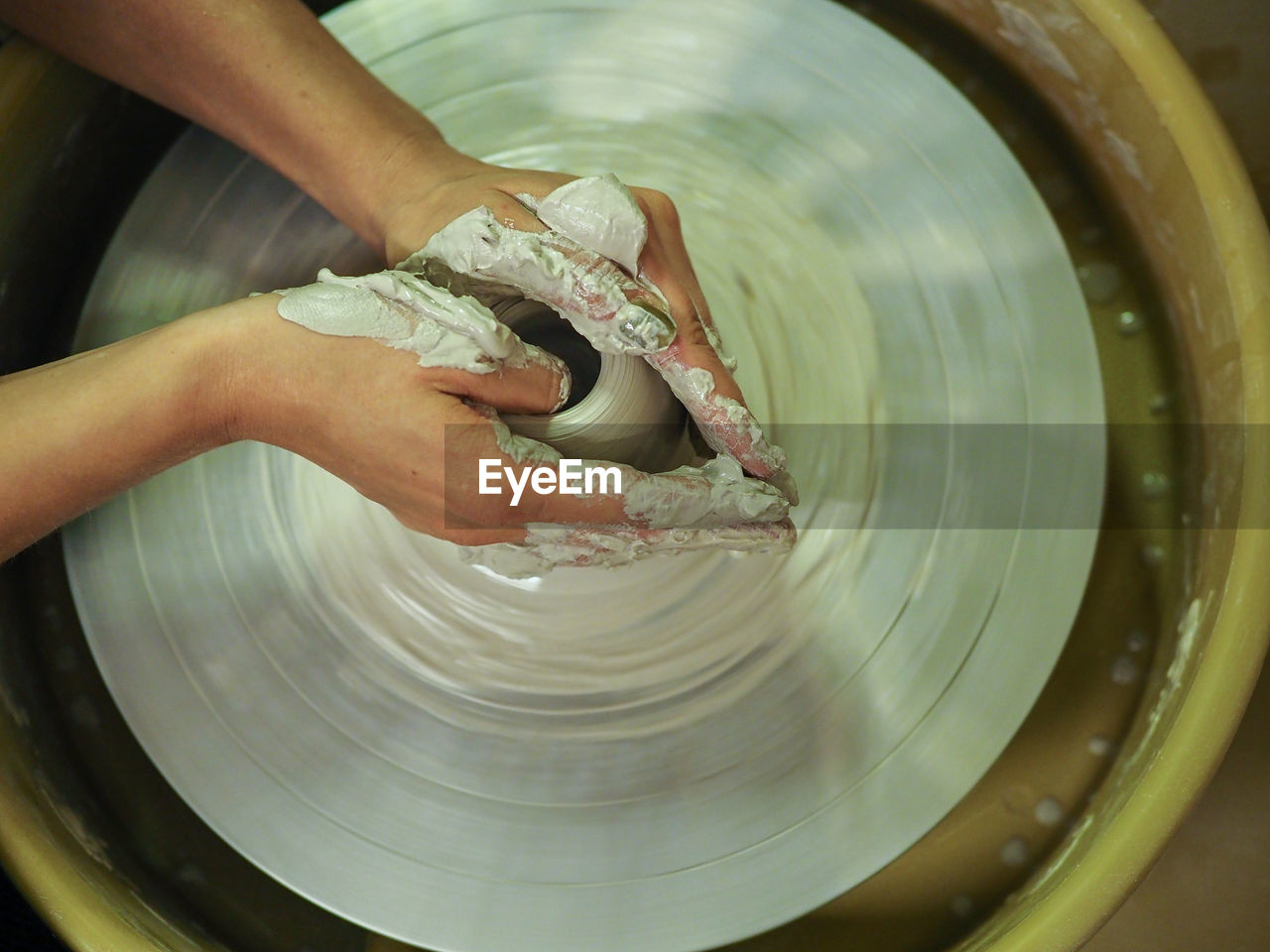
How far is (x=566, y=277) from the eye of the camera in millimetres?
936

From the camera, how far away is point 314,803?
1.13 metres

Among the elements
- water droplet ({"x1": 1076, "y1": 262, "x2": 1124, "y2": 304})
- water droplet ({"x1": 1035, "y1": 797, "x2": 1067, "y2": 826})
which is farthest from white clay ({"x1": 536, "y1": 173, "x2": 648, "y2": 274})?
water droplet ({"x1": 1035, "y1": 797, "x2": 1067, "y2": 826})

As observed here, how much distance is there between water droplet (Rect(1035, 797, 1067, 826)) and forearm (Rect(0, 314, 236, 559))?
3.41 feet

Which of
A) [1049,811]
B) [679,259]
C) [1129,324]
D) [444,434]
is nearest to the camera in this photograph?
[444,434]

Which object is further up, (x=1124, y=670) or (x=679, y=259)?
(x=679, y=259)

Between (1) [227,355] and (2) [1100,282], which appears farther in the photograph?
(2) [1100,282]

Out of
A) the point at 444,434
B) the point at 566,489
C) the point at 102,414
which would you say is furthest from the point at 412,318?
the point at 102,414

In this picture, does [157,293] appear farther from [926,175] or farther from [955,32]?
[955,32]

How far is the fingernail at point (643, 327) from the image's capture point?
0.93 m

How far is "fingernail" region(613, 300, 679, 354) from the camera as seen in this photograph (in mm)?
931

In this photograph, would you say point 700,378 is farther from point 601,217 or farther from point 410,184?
point 410,184

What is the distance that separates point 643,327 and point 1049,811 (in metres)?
0.76

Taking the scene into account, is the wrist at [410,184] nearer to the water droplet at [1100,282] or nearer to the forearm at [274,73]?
the forearm at [274,73]

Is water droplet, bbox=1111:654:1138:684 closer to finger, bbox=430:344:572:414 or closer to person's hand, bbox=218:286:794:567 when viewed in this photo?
person's hand, bbox=218:286:794:567
